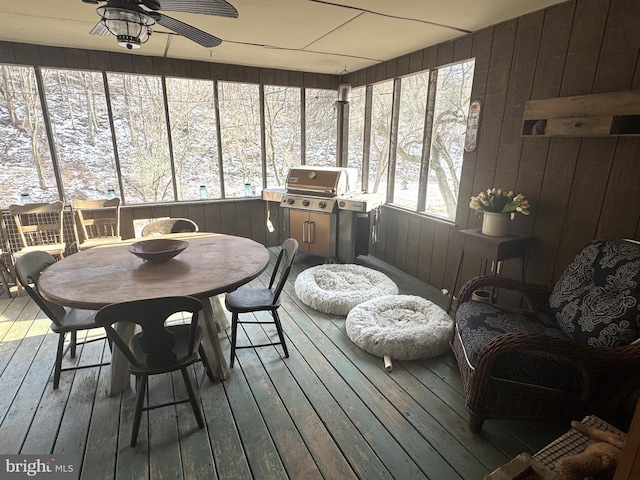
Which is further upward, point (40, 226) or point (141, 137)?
point (141, 137)

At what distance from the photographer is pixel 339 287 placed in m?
3.24

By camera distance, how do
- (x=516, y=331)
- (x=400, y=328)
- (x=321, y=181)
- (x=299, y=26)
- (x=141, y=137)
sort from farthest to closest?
(x=141, y=137)
(x=321, y=181)
(x=299, y=26)
(x=400, y=328)
(x=516, y=331)

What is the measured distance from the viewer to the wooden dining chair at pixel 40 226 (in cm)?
327

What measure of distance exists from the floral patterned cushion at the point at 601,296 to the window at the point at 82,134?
434cm

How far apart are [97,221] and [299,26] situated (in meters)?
2.80

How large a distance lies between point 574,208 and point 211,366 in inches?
99.7

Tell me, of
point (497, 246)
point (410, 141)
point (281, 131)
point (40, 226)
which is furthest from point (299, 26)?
point (40, 226)

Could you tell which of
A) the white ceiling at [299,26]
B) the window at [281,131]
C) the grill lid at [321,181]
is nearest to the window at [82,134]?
the white ceiling at [299,26]

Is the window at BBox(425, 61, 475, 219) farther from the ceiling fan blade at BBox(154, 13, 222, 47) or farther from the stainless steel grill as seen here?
the ceiling fan blade at BBox(154, 13, 222, 47)

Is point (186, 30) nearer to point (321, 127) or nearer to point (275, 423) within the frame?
point (275, 423)

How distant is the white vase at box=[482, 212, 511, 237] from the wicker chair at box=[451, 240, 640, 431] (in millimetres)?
644

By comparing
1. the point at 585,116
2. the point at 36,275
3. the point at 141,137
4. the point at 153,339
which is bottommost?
the point at 153,339

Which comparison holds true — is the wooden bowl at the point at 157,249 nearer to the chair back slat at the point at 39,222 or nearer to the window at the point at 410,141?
the chair back slat at the point at 39,222

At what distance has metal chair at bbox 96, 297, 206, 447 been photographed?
1.41 m
